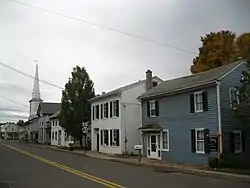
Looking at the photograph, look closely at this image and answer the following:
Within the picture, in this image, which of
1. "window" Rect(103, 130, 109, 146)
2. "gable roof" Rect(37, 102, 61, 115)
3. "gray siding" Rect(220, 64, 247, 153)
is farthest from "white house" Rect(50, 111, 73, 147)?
"gray siding" Rect(220, 64, 247, 153)

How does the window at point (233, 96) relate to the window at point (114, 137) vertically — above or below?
above

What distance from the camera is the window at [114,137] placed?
42.2 meters

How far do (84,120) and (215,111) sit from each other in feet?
99.4

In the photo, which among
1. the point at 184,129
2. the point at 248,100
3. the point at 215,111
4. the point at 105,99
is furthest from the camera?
the point at 105,99

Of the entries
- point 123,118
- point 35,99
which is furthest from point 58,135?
point 35,99

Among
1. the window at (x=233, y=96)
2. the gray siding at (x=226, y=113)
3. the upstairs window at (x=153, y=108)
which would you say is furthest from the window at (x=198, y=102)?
the upstairs window at (x=153, y=108)

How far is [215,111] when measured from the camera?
26.8 meters

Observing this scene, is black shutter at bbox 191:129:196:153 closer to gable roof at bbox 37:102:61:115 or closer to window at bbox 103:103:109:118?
window at bbox 103:103:109:118

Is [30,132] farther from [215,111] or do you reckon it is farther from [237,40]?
[215,111]

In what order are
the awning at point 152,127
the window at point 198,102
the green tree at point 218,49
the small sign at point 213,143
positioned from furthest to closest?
the green tree at point 218,49
the awning at point 152,127
the window at point 198,102
the small sign at point 213,143

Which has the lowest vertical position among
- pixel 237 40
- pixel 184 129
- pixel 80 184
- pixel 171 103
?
pixel 80 184

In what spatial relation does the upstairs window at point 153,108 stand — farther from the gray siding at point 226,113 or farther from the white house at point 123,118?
the gray siding at point 226,113

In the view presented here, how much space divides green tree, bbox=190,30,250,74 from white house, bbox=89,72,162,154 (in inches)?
259

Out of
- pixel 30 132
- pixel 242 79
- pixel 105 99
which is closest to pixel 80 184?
pixel 242 79
